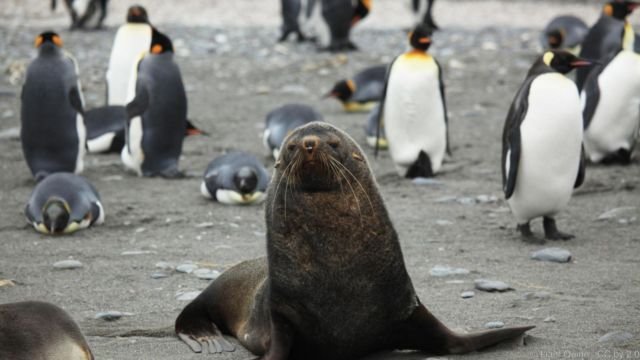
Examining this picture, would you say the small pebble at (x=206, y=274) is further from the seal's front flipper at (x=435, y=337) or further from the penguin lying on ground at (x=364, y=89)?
the penguin lying on ground at (x=364, y=89)

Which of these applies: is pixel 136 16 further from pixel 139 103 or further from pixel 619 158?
pixel 619 158

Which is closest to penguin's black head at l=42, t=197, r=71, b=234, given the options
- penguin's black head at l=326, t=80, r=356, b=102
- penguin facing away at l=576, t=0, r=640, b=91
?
penguin facing away at l=576, t=0, r=640, b=91

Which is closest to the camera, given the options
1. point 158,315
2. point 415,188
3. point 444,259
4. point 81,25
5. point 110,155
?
point 158,315

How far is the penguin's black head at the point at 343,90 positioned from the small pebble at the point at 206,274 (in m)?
6.71

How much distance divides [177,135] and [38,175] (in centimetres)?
116

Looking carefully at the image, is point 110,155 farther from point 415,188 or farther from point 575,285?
point 575,285

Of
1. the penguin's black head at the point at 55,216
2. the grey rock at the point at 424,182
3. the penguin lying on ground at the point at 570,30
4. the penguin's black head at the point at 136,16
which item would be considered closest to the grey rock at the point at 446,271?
the penguin's black head at the point at 55,216

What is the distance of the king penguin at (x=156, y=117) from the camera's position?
9383 millimetres

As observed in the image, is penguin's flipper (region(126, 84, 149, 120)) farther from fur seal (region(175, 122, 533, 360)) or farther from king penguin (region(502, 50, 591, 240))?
fur seal (region(175, 122, 533, 360))

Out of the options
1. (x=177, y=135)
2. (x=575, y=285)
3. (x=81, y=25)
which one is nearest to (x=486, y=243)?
(x=575, y=285)

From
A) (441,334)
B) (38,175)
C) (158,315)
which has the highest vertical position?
(441,334)

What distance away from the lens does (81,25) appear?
21.1 metres

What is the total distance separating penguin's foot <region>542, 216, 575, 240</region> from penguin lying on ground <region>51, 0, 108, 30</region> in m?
14.8

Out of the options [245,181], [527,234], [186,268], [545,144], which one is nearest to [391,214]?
[527,234]
